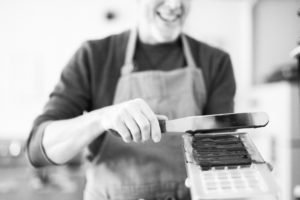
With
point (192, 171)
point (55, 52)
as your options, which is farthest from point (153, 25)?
point (55, 52)

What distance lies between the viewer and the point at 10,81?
2.59 m

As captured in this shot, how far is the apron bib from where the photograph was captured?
2.34 ft

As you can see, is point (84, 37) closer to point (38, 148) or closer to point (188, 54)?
point (188, 54)

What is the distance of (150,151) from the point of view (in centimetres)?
74

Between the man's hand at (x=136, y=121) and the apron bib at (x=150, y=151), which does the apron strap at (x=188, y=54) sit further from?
the man's hand at (x=136, y=121)

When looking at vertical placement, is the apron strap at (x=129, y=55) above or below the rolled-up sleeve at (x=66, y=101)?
above

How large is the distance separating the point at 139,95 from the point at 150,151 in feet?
0.44

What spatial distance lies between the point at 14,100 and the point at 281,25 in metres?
2.12

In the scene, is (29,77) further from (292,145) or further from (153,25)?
(153,25)

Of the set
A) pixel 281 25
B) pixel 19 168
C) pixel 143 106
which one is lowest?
pixel 19 168

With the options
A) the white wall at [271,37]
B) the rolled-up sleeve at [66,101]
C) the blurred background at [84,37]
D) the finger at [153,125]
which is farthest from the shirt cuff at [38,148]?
the white wall at [271,37]

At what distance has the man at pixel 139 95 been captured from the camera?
688mm

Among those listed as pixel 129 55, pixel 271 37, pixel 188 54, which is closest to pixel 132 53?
pixel 129 55

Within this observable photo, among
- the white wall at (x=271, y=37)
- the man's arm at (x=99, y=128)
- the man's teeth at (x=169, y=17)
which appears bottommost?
the white wall at (x=271, y=37)
